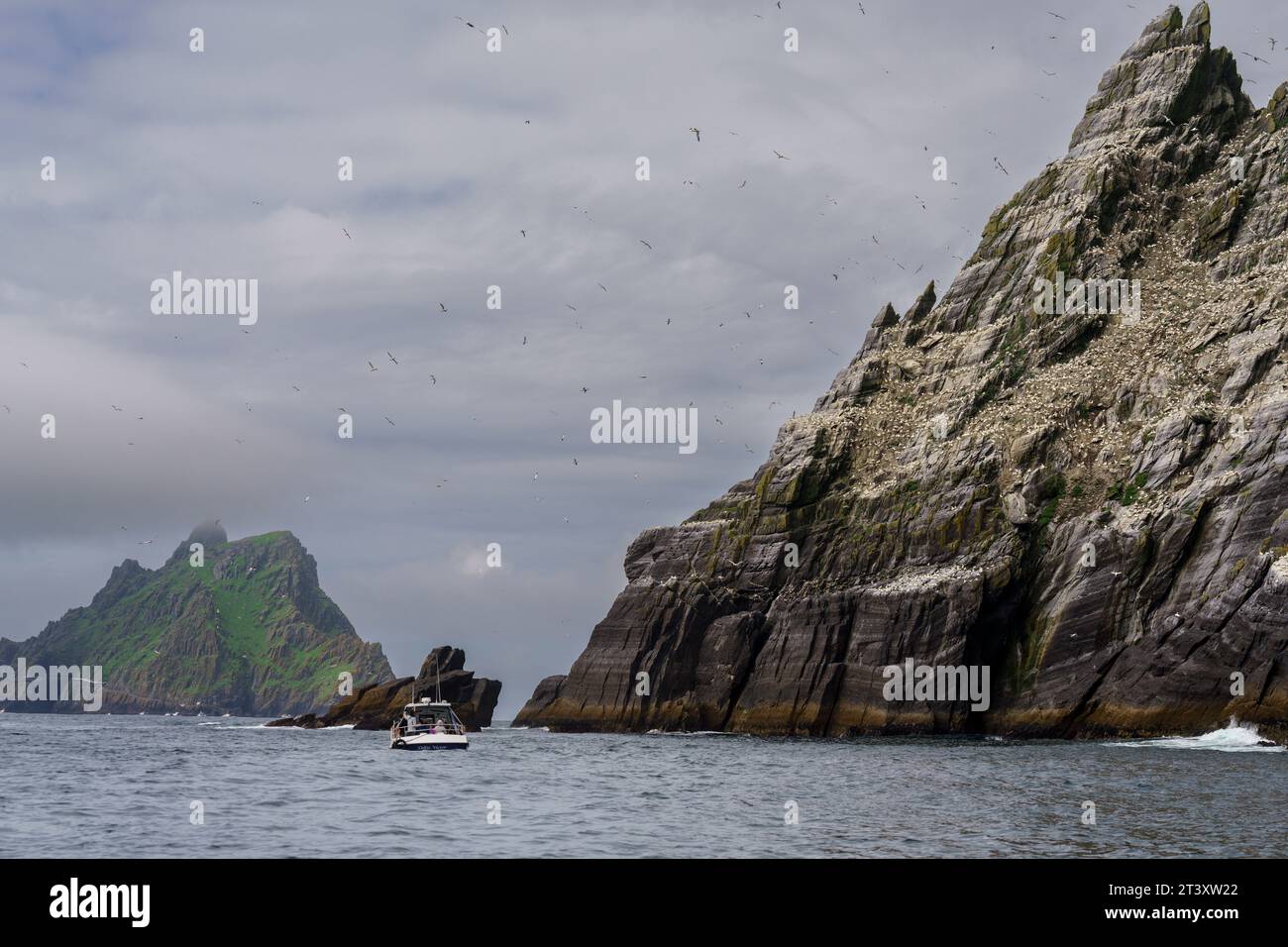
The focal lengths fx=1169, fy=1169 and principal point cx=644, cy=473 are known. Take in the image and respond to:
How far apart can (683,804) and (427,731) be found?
60.2m

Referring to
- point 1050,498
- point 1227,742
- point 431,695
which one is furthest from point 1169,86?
point 431,695

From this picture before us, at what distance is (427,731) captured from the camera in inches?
4016

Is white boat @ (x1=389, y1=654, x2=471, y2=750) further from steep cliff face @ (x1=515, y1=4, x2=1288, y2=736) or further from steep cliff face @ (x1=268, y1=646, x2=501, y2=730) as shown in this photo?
steep cliff face @ (x1=268, y1=646, x2=501, y2=730)

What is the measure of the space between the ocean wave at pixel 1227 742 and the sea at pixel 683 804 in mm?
206

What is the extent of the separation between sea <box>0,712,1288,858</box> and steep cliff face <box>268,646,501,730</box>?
233ft

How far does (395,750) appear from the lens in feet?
322

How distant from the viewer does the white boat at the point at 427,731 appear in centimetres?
9881

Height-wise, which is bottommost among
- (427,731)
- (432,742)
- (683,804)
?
(432,742)

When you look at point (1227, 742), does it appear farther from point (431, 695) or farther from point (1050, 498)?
point (431, 695)

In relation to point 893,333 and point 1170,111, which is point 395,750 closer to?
point 893,333

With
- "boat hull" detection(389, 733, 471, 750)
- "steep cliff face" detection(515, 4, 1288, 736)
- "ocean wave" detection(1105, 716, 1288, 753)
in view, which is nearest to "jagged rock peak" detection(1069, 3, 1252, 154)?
"steep cliff face" detection(515, 4, 1288, 736)

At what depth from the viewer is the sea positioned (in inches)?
1337

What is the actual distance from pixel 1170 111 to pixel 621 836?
139 m
